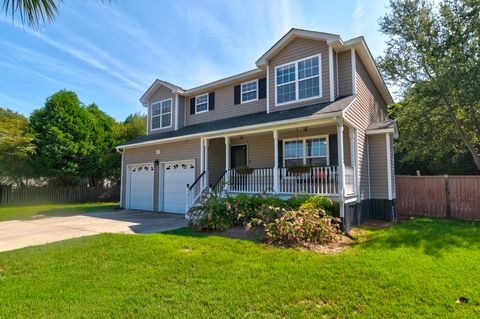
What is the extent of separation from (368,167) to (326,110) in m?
3.61

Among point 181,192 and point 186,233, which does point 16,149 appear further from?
point 186,233

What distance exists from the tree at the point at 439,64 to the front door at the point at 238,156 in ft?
30.5

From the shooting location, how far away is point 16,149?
16156 millimetres

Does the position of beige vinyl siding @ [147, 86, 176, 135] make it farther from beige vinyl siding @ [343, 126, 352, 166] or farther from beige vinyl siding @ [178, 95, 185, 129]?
beige vinyl siding @ [343, 126, 352, 166]

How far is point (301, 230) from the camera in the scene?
21.2ft

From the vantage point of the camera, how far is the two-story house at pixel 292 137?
915 centimetres

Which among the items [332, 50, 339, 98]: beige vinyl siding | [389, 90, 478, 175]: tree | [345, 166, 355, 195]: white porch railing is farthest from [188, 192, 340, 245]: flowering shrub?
[389, 90, 478, 175]: tree

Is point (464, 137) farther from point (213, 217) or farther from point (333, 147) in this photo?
point (213, 217)

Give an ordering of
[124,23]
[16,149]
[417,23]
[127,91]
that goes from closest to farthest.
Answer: [124,23] < [417,23] < [16,149] < [127,91]

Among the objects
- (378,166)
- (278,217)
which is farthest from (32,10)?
(378,166)

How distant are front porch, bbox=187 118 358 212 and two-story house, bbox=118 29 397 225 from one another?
0.04 m

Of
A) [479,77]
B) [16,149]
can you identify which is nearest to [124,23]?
[16,149]

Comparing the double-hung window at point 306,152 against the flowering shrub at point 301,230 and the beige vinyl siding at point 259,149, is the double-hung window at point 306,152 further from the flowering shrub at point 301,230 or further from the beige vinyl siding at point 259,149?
the flowering shrub at point 301,230

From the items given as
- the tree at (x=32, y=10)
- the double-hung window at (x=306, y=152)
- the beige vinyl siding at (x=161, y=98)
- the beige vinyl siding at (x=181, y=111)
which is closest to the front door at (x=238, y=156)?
the double-hung window at (x=306, y=152)
